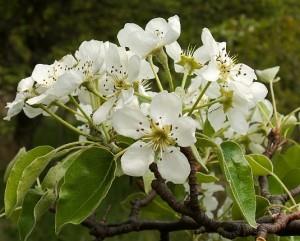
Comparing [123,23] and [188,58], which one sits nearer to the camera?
[188,58]

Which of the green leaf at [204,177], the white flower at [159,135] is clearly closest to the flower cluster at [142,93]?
the white flower at [159,135]

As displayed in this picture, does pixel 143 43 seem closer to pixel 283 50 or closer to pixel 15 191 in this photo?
pixel 15 191

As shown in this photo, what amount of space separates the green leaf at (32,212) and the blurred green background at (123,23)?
3.59m

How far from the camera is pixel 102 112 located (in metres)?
0.94

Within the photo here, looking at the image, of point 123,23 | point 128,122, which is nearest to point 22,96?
point 128,122

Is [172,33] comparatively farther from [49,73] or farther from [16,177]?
[16,177]

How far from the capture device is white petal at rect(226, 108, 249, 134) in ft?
3.27

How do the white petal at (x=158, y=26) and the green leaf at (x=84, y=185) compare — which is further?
the white petal at (x=158, y=26)

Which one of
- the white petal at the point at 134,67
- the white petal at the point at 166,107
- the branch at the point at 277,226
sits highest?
the white petal at the point at 134,67

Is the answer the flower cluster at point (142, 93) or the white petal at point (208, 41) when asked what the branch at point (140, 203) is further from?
the white petal at point (208, 41)

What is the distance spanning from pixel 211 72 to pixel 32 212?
1.18 ft

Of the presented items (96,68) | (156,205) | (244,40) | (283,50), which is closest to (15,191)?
(96,68)

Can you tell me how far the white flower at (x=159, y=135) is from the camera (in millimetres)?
893

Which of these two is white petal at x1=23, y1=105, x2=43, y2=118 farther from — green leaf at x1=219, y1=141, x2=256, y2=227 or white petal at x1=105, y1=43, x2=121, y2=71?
green leaf at x1=219, y1=141, x2=256, y2=227
